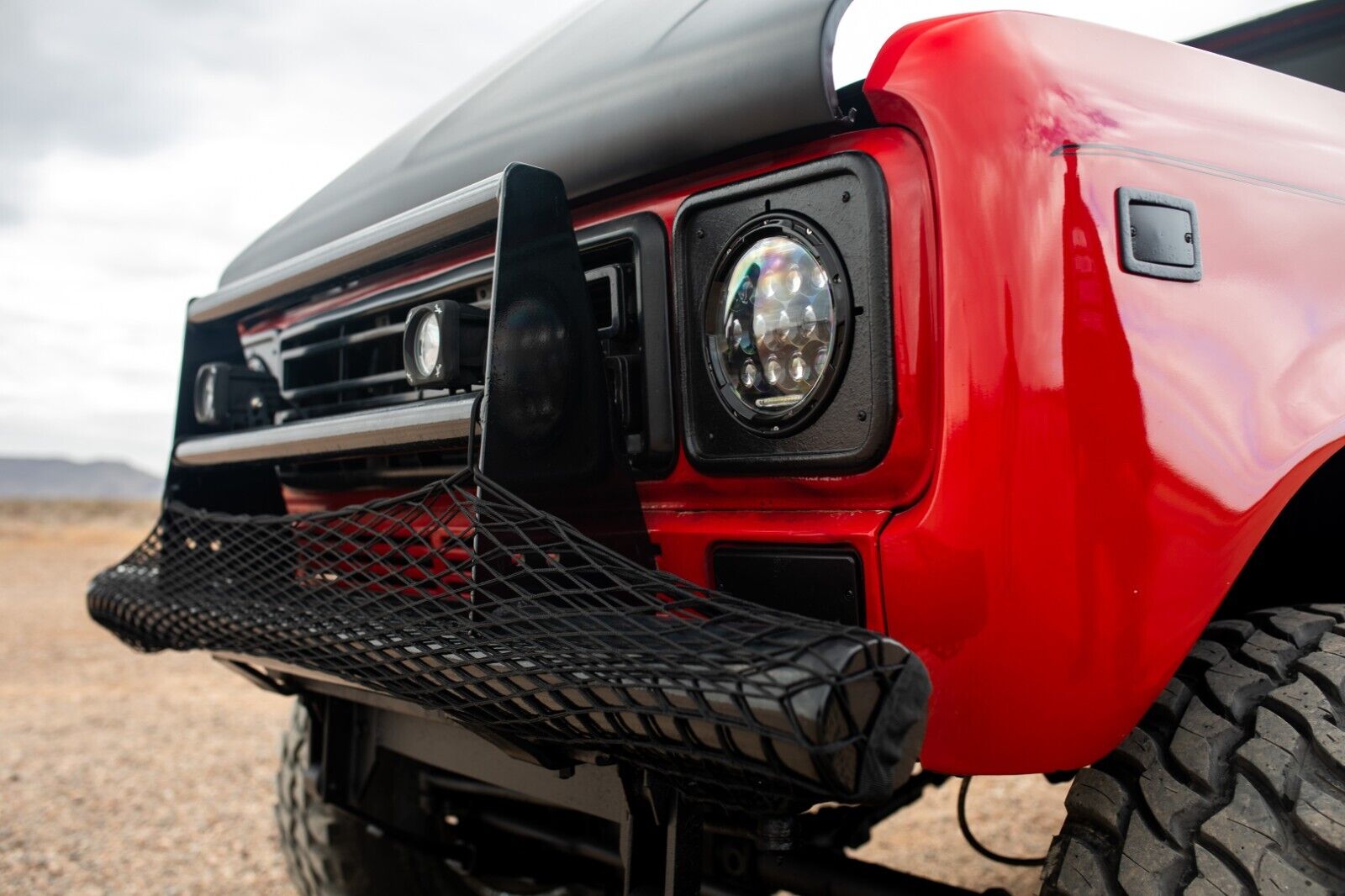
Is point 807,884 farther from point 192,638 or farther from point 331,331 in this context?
point 331,331

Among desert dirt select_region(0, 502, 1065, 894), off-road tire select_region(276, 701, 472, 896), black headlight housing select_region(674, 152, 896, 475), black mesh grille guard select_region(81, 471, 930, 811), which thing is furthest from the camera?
desert dirt select_region(0, 502, 1065, 894)

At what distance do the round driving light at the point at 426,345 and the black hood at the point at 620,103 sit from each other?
27 centimetres

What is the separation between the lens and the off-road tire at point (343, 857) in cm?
243

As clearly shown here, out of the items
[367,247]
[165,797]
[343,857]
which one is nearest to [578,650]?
[367,247]

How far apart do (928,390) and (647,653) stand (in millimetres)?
425

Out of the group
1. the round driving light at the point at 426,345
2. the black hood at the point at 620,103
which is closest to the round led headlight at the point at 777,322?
the black hood at the point at 620,103

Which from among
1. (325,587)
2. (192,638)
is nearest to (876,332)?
(325,587)

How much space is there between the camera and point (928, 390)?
1.22m

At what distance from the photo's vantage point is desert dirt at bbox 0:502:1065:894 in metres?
3.34

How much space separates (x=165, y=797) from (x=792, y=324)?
3.73m

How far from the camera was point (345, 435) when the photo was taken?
5.47ft

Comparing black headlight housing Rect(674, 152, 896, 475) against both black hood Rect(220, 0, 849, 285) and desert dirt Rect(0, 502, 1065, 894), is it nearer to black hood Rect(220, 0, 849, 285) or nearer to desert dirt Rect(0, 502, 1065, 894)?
black hood Rect(220, 0, 849, 285)

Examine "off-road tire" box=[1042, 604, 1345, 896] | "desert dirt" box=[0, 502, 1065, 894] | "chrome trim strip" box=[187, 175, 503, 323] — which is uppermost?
"chrome trim strip" box=[187, 175, 503, 323]

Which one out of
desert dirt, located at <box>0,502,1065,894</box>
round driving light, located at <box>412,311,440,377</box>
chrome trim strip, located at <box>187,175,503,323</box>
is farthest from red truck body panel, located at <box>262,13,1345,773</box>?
desert dirt, located at <box>0,502,1065,894</box>
